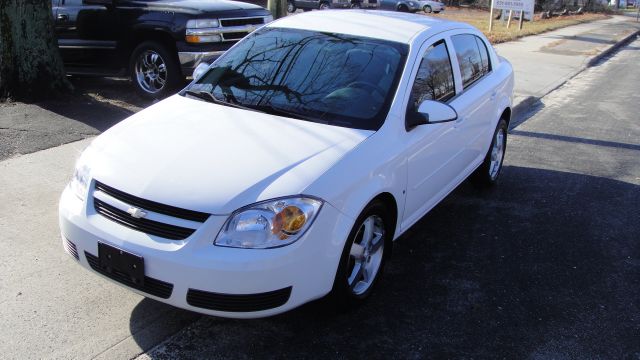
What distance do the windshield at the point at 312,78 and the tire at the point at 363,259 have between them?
585 millimetres

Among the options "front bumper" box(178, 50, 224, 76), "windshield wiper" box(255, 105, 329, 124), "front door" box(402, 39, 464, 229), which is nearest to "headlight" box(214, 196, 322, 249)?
"windshield wiper" box(255, 105, 329, 124)

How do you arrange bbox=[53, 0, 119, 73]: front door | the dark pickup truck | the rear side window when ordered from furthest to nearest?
bbox=[53, 0, 119, 73]: front door < the dark pickup truck < the rear side window

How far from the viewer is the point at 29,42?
7934 millimetres

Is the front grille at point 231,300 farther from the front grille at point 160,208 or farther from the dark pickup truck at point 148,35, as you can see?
the dark pickup truck at point 148,35

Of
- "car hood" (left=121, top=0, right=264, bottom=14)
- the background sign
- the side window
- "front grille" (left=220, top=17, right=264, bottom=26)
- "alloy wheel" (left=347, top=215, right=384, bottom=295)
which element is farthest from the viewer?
the background sign

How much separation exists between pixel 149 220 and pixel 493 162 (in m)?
4.00

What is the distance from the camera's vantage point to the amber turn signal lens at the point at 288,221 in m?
3.06

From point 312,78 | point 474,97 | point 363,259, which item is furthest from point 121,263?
point 474,97

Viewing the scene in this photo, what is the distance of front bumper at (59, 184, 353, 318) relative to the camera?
9.70 ft

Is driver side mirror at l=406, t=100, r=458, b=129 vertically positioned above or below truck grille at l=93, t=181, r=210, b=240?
above

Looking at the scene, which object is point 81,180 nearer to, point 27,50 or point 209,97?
point 209,97

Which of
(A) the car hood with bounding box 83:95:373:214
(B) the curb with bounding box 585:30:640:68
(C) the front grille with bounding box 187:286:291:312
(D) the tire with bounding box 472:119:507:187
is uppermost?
(A) the car hood with bounding box 83:95:373:214

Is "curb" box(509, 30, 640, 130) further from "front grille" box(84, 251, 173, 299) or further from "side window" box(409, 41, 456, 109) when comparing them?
"front grille" box(84, 251, 173, 299)

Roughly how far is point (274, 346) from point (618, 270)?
8.89 feet
